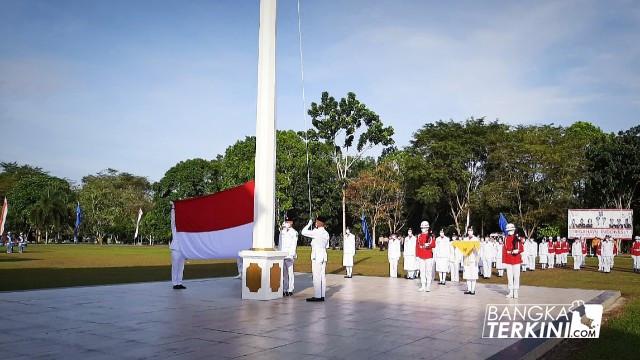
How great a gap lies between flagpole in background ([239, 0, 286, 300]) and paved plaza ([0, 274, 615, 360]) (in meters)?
0.50

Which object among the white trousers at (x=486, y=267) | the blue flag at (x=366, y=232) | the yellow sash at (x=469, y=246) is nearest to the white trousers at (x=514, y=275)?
the yellow sash at (x=469, y=246)

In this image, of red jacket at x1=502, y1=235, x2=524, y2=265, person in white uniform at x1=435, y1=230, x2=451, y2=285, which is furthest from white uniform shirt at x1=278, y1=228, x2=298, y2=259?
person in white uniform at x1=435, y1=230, x2=451, y2=285

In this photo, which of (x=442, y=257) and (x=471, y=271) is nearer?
(x=471, y=271)

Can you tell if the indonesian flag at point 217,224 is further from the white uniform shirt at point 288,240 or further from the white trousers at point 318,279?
the white trousers at point 318,279

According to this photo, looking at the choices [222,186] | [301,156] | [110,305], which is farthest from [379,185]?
[110,305]

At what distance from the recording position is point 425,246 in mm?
15305

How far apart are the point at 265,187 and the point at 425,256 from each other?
5.56 metres

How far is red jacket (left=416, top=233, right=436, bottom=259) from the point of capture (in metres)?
15.2

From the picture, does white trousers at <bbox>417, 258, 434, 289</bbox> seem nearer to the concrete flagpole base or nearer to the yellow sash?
the yellow sash

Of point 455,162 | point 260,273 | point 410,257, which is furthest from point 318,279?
point 455,162

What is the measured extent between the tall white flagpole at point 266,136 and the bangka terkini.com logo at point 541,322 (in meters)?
5.05

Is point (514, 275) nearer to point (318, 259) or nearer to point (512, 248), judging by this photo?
point (512, 248)

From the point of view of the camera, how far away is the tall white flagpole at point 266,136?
39.5ft

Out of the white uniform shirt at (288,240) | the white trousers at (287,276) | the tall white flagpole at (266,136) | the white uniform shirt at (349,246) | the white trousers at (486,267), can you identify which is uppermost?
the tall white flagpole at (266,136)
